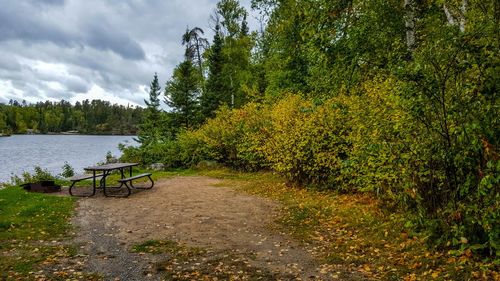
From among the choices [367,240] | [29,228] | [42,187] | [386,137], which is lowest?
[367,240]

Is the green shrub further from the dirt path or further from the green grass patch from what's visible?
the green grass patch

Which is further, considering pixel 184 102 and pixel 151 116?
pixel 151 116

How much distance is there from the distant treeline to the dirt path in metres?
109

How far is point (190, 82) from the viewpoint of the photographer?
90.7 feet

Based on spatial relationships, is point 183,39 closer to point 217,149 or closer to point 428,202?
point 217,149

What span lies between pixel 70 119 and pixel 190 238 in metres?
141

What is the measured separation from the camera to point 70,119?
13262 centimetres

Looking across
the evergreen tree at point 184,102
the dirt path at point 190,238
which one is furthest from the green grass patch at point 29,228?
the evergreen tree at point 184,102

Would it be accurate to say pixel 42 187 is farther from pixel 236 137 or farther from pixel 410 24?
pixel 410 24

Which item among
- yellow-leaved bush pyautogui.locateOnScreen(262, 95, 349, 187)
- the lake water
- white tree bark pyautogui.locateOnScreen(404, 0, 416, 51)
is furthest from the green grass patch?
the lake water

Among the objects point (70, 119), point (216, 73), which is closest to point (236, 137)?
point (216, 73)

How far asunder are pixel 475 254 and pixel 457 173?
122 centimetres

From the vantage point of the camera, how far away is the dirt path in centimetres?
557

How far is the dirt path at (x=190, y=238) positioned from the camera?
5566mm
